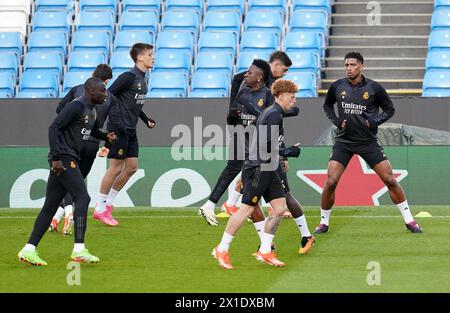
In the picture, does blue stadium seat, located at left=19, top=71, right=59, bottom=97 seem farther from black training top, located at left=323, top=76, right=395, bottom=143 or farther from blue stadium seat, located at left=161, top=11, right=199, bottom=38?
black training top, located at left=323, top=76, right=395, bottom=143

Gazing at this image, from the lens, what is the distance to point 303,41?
24.2 meters

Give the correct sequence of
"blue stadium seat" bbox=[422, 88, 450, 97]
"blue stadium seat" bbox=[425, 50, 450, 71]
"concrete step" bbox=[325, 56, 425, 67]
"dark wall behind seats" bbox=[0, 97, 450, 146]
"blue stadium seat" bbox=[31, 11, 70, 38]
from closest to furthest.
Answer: "dark wall behind seats" bbox=[0, 97, 450, 146] → "blue stadium seat" bbox=[422, 88, 450, 97] → "blue stadium seat" bbox=[425, 50, 450, 71] → "concrete step" bbox=[325, 56, 425, 67] → "blue stadium seat" bbox=[31, 11, 70, 38]

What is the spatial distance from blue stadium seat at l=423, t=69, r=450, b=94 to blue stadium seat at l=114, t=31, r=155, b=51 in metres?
6.14

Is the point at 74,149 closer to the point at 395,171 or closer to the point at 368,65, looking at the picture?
the point at 395,171

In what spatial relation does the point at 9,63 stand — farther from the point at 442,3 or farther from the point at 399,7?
the point at 442,3

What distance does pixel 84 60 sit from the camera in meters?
24.3

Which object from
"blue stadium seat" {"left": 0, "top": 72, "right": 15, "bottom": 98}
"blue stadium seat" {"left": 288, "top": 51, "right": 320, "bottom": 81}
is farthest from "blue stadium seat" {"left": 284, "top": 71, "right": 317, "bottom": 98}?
"blue stadium seat" {"left": 0, "top": 72, "right": 15, "bottom": 98}

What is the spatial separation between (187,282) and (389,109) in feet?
15.9

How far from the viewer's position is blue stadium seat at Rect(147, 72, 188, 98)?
23.2m

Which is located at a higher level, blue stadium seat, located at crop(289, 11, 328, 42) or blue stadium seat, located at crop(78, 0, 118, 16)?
blue stadium seat, located at crop(78, 0, 118, 16)

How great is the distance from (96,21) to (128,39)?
1121mm

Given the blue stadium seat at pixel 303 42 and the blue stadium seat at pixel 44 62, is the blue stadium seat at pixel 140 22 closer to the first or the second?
the blue stadium seat at pixel 44 62
